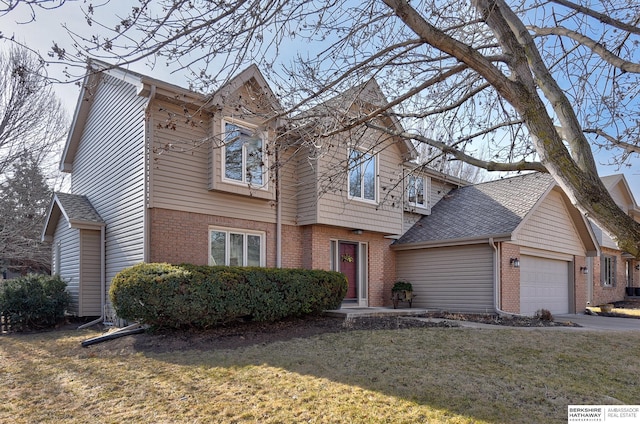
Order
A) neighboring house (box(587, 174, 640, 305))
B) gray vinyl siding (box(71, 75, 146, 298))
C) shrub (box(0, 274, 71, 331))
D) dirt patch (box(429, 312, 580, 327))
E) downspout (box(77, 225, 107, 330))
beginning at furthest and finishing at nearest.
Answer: neighboring house (box(587, 174, 640, 305)) → downspout (box(77, 225, 107, 330)) → dirt patch (box(429, 312, 580, 327)) → shrub (box(0, 274, 71, 331)) → gray vinyl siding (box(71, 75, 146, 298))

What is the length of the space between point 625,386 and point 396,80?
533 centimetres

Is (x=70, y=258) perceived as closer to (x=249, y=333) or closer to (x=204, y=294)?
(x=204, y=294)

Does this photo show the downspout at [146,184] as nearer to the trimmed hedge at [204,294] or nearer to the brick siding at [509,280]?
the trimmed hedge at [204,294]

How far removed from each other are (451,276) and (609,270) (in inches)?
504

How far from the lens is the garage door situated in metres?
14.9

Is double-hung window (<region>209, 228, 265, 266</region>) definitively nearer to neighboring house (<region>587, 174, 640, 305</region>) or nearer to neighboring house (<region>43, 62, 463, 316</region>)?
neighboring house (<region>43, 62, 463, 316</region>)

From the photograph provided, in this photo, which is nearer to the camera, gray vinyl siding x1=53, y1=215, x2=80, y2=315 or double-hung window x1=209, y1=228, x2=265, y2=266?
double-hung window x1=209, y1=228, x2=265, y2=266

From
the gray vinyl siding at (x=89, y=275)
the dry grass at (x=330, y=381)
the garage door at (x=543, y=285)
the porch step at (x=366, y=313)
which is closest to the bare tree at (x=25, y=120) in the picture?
the gray vinyl siding at (x=89, y=275)

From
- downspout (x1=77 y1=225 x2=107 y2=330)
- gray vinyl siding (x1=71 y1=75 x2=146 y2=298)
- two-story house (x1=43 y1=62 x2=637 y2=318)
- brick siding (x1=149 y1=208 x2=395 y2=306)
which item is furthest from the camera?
downspout (x1=77 y1=225 x2=107 y2=330)

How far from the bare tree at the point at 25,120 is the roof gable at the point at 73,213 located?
4.26 metres

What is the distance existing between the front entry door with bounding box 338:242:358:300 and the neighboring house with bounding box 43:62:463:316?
0.12 ft

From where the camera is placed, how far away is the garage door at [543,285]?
49.0 ft

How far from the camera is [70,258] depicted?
13.2 m

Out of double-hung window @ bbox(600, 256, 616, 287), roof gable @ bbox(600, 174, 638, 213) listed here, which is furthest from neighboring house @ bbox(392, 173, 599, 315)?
roof gable @ bbox(600, 174, 638, 213)
